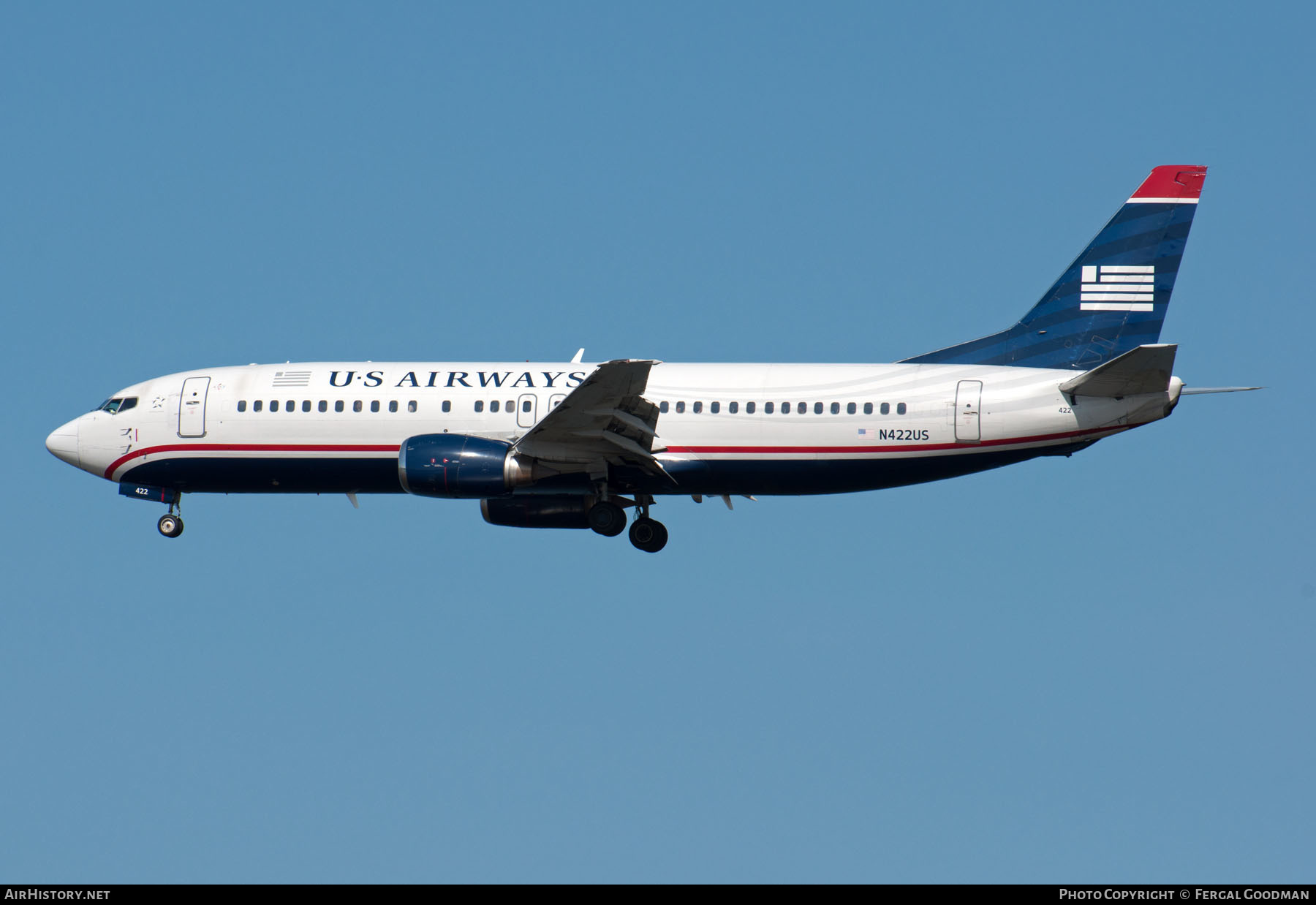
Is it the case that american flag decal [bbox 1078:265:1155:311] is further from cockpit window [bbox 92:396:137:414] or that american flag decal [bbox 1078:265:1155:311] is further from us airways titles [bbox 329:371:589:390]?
cockpit window [bbox 92:396:137:414]

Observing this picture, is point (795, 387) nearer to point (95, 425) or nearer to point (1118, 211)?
point (1118, 211)

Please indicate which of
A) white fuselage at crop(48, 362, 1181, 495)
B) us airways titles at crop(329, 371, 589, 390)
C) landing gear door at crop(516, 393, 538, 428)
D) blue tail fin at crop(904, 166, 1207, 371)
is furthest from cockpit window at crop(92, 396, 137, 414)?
blue tail fin at crop(904, 166, 1207, 371)

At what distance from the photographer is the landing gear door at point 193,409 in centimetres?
4600

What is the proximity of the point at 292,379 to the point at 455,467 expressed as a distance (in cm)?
646

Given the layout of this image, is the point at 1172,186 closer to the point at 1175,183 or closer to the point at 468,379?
the point at 1175,183

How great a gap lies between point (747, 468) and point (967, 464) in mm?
5488

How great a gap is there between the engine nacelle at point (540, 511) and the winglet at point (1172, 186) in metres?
16.5

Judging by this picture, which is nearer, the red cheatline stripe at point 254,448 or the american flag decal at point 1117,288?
the american flag decal at point 1117,288

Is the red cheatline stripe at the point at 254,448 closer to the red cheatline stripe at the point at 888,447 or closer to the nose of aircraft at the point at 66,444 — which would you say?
the nose of aircraft at the point at 66,444

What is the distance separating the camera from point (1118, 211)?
1752 inches

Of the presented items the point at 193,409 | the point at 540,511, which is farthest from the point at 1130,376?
the point at 193,409

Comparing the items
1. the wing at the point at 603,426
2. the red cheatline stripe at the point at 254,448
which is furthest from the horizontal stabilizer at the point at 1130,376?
the red cheatline stripe at the point at 254,448

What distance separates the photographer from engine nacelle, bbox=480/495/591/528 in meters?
46.2

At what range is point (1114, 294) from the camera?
44.2 m
